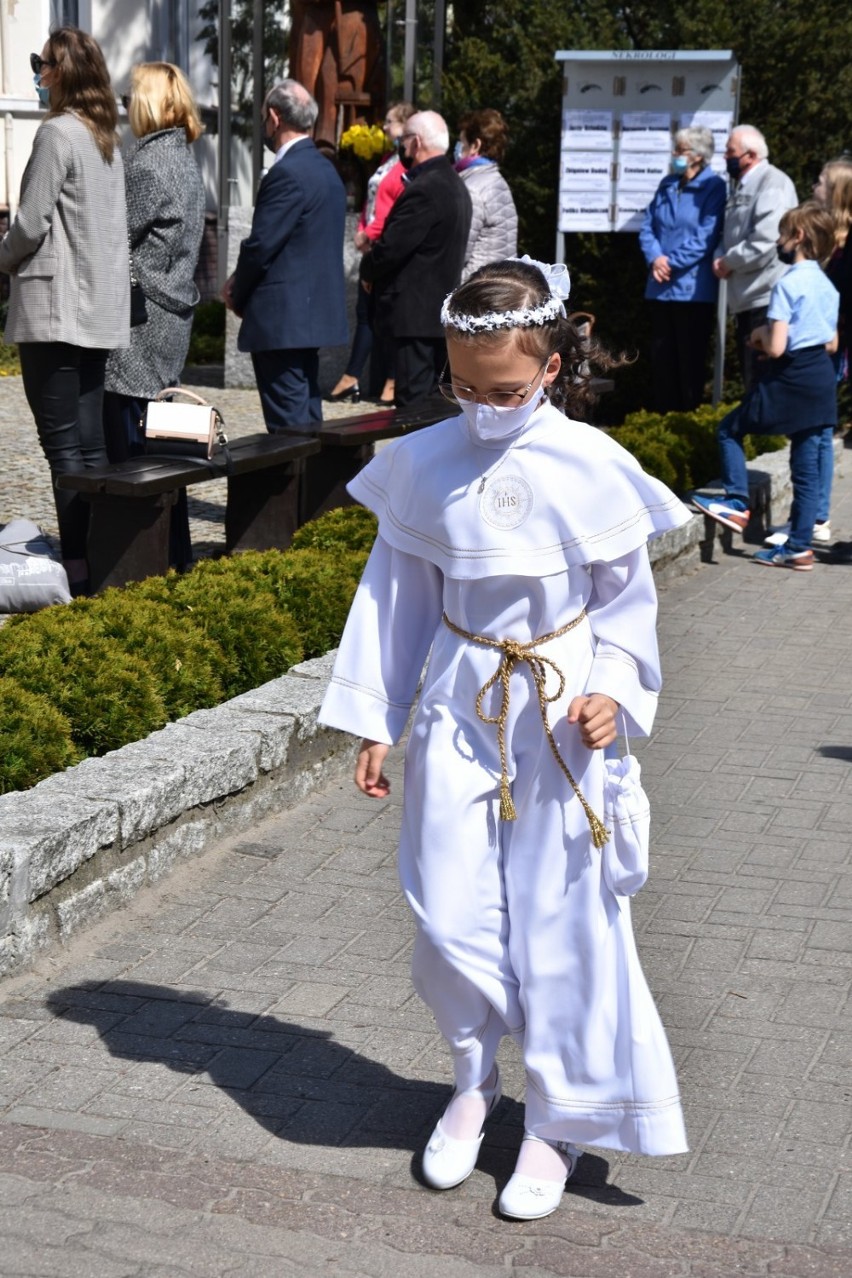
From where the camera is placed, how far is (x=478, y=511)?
306 cm

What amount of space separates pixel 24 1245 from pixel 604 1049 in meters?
1.06

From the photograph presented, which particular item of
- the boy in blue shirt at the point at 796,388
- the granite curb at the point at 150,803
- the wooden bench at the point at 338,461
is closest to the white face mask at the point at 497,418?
the granite curb at the point at 150,803

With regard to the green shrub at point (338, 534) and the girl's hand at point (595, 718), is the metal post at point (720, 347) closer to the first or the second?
the green shrub at point (338, 534)

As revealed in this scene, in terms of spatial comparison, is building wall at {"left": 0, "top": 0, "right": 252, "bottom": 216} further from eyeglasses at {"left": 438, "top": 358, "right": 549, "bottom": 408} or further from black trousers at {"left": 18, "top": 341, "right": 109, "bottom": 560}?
eyeglasses at {"left": 438, "top": 358, "right": 549, "bottom": 408}

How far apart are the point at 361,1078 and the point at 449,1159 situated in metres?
0.48

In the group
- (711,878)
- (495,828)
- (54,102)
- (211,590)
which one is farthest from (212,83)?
(495,828)

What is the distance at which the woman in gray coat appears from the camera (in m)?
11.4

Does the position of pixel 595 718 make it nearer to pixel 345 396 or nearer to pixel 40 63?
pixel 40 63

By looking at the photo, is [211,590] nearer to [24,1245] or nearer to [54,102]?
[54,102]

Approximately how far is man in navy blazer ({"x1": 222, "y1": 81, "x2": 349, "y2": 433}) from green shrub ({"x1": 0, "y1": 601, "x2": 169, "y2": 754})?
287cm

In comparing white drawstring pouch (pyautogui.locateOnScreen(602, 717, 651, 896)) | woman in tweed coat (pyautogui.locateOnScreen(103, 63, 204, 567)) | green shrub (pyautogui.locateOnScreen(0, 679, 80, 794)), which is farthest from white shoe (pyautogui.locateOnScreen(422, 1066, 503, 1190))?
woman in tweed coat (pyautogui.locateOnScreen(103, 63, 204, 567))

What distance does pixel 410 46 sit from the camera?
1448 centimetres

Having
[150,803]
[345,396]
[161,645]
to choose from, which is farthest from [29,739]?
[345,396]

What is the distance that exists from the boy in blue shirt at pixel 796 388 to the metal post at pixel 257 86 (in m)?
6.66
